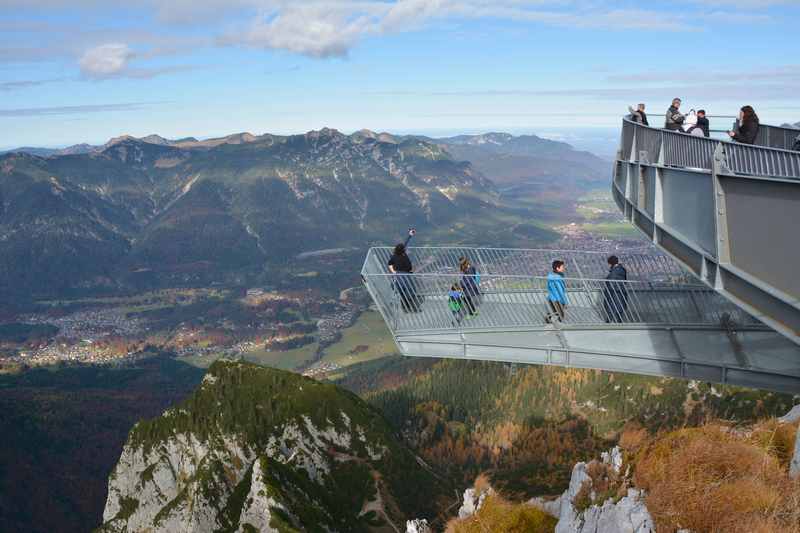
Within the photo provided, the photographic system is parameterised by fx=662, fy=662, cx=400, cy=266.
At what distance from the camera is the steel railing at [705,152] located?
40.8ft

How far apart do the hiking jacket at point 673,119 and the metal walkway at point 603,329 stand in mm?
6295

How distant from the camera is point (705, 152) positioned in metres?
15.7

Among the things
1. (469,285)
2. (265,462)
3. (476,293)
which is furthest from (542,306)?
(265,462)

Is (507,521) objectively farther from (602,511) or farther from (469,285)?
(469,285)

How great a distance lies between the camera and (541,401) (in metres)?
183

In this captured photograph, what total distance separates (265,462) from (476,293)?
65.9 metres

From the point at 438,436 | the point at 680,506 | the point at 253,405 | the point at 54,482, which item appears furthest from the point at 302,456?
the point at 54,482

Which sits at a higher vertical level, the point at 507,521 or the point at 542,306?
the point at 542,306

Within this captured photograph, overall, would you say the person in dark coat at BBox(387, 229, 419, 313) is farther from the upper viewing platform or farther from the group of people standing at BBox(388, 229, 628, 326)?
the upper viewing platform

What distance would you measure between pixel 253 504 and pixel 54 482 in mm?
155719

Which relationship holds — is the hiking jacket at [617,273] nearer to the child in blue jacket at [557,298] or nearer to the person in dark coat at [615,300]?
the person in dark coat at [615,300]

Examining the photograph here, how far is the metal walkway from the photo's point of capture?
18.5 meters

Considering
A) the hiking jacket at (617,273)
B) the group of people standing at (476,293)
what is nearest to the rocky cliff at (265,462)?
the group of people standing at (476,293)

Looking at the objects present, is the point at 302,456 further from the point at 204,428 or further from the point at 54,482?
the point at 54,482
